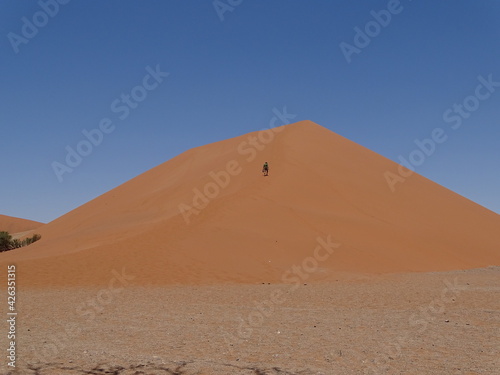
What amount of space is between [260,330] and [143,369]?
339cm

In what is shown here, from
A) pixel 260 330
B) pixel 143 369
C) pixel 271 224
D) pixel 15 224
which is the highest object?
pixel 15 224

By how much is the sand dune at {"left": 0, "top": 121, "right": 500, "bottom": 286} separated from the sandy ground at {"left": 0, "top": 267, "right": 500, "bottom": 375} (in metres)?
3.78

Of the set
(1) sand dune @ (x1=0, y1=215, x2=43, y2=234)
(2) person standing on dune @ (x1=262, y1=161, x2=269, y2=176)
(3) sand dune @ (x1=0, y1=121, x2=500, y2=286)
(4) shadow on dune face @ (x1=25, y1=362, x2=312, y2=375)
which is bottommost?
(4) shadow on dune face @ (x1=25, y1=362, x2=312, y2=375)

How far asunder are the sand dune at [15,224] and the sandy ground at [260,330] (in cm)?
11087

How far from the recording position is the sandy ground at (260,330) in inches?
261

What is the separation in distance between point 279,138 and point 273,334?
31.5 metres

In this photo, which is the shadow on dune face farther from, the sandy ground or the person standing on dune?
the person standing on dune

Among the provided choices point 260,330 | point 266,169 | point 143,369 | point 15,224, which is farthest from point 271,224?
point 15,224

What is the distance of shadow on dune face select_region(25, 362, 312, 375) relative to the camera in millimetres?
6117

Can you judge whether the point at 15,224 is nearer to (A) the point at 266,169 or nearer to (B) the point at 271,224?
(A) the point at 266,169

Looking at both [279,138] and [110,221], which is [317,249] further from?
[279,138]

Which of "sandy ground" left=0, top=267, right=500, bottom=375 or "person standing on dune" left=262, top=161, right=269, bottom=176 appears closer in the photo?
"sandy ground" left=0, top=267, right=500, bottom=375

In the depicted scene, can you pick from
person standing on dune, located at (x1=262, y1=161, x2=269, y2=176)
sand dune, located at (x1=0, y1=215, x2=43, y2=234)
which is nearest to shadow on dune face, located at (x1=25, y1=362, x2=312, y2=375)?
person standing on dune, located at (x1=262, y1=161, x2=269, y2=176)

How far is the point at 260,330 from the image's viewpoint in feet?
30.2
